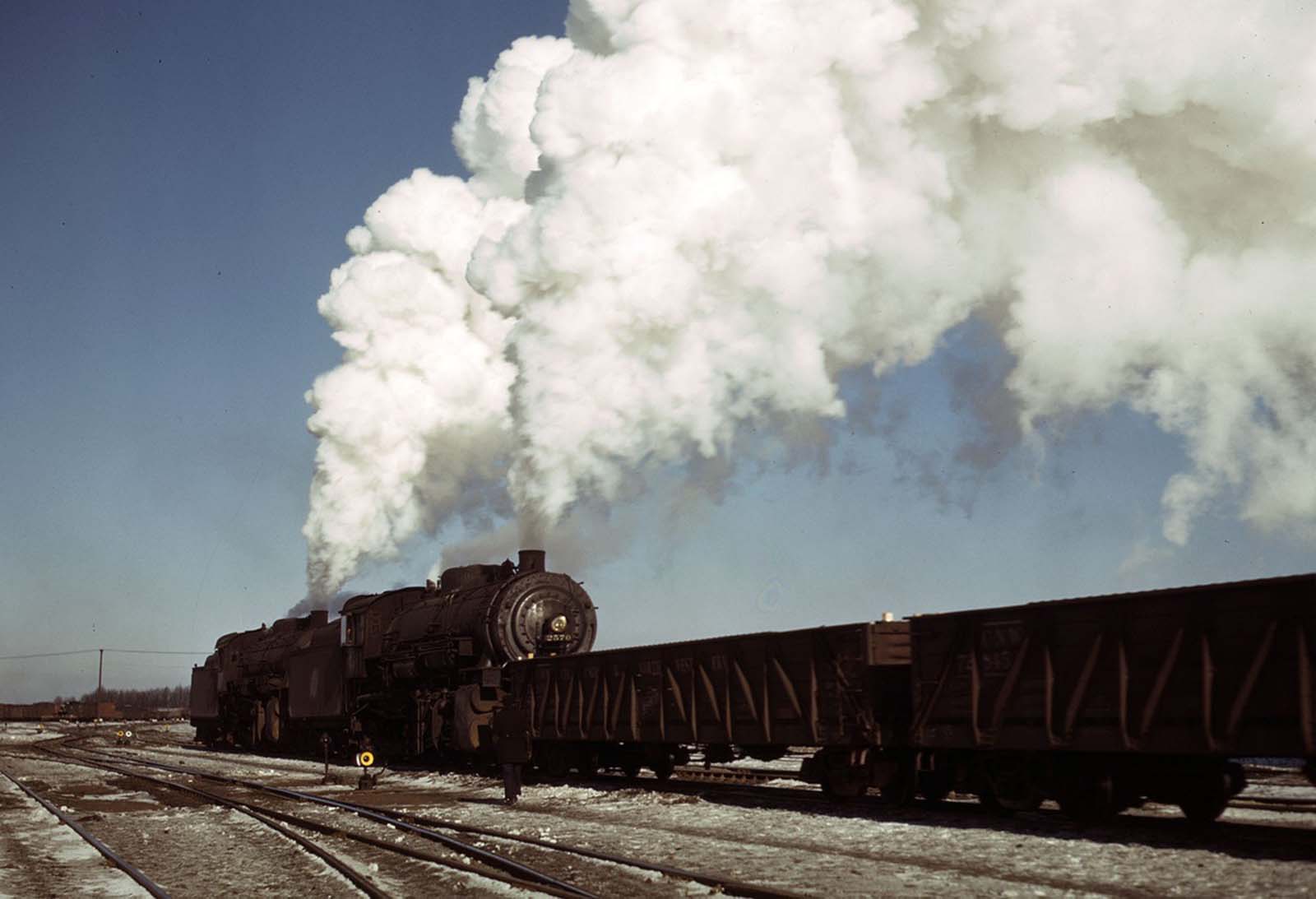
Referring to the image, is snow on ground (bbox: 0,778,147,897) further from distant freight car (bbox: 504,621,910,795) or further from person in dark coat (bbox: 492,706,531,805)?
distant freight car (bbox: 504,621,910,795)

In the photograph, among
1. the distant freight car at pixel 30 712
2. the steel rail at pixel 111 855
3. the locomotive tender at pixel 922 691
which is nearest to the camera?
the steel rail at pixel 111 855

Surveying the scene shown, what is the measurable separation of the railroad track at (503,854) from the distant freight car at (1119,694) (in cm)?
518

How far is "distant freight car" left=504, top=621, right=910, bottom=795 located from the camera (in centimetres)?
1678

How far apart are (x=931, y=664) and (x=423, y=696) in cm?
1365

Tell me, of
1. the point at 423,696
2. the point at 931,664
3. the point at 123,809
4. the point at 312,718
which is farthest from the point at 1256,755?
the point at 312,718

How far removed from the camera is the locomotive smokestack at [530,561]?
25.6 metres

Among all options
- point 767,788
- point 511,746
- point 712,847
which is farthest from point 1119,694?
point 511,746

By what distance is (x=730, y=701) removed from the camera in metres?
19.1

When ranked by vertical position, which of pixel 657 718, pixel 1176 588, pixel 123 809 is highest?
pixel 1176 588

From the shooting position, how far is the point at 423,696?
26.3 metres

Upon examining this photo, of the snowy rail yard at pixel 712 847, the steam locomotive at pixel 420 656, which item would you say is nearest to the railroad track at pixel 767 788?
the snowy rail yard at pixel 712 847

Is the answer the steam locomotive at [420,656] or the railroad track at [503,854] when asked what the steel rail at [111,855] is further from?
the steam locomotive at [420,656]

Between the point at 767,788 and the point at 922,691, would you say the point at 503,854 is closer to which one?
the point at 922,691

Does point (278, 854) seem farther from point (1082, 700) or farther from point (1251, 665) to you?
point (1251, 665)
